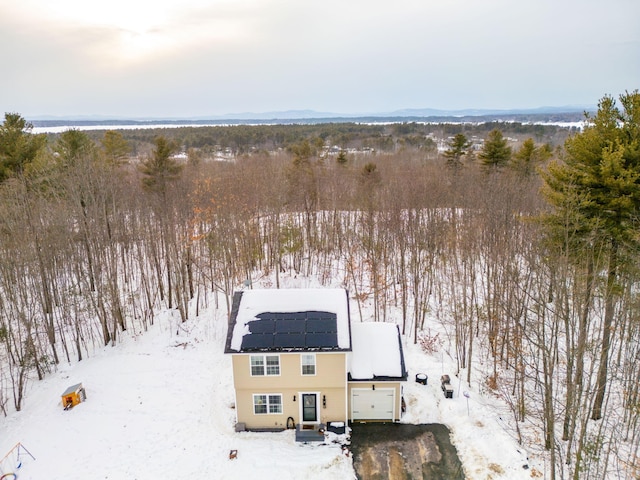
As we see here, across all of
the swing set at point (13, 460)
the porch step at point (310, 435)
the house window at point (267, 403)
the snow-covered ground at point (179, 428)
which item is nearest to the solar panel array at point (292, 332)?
the house window at point (267, 403)

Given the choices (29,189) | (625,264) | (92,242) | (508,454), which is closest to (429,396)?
(508,454)

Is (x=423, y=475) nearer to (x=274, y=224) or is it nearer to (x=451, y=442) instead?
(x=451, y=442)

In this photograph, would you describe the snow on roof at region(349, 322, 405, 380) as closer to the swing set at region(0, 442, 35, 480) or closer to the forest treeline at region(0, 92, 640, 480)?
the forest treeline at region(0, 92, 640, 480)

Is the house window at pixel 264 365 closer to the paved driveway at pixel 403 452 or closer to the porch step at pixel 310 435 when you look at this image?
the porch step at pixel 310 435

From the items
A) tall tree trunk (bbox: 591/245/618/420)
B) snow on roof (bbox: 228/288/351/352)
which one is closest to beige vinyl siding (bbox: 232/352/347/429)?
snow on roof (bbox: 228/288/351/352)

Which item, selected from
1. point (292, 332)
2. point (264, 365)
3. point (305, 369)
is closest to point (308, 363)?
point (305, 369)

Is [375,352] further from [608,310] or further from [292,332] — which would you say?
[608,310]
